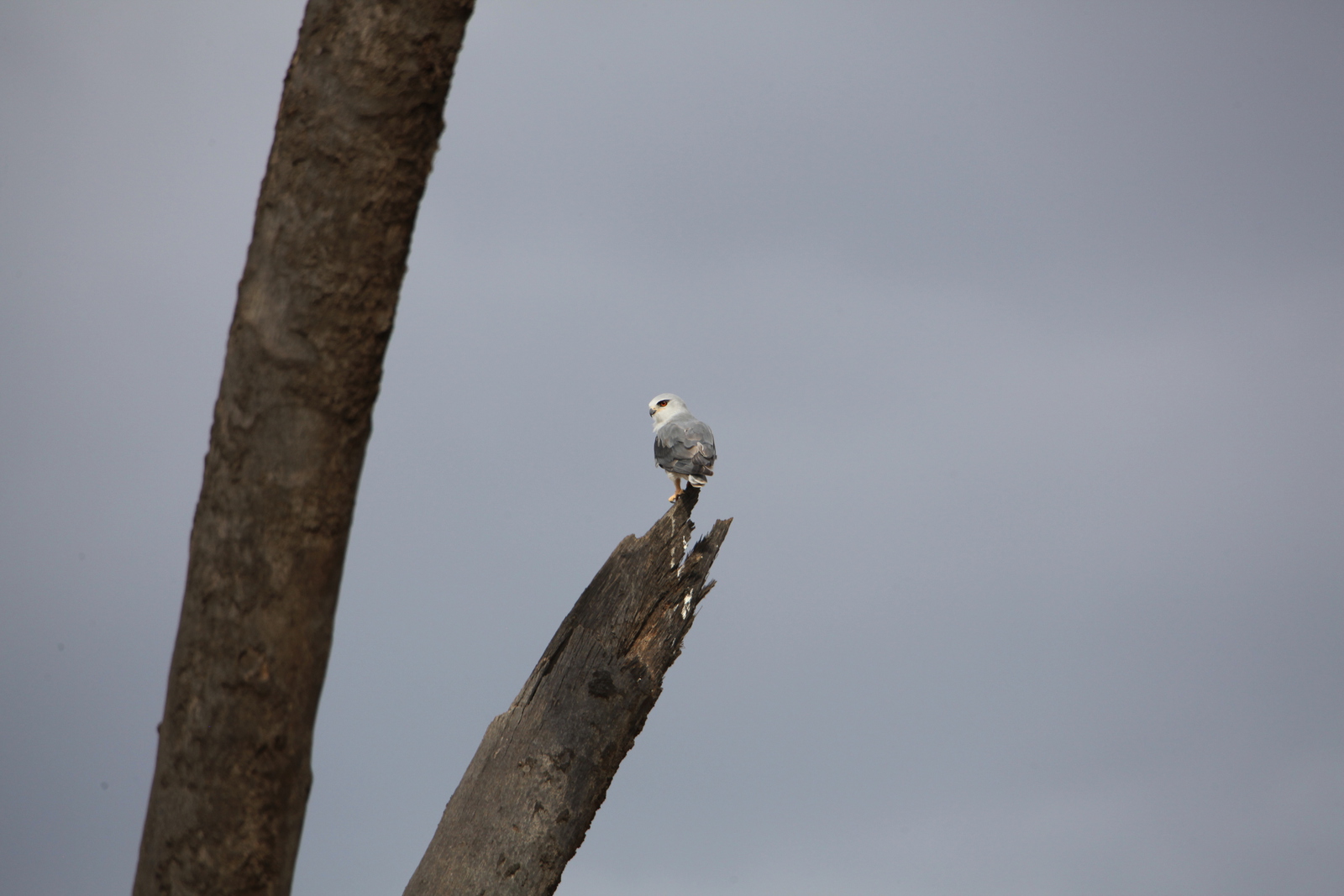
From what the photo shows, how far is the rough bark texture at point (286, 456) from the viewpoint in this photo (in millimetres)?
2324

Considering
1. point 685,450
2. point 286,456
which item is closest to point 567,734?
point 685,450

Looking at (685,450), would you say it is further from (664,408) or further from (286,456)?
(286,456)

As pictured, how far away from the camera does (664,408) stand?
270 inches

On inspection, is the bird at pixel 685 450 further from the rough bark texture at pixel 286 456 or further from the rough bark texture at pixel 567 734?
the rough bark texture at pixel 286 456

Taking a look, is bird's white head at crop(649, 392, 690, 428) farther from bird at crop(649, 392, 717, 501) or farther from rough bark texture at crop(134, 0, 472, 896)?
rough bark texture at crop(134, 0, 472, 896)

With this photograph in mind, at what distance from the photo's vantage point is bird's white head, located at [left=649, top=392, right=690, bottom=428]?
6750mm

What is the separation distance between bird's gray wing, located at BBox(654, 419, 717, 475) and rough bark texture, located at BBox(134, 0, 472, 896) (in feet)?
12.7

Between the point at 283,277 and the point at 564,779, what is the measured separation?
287 cm

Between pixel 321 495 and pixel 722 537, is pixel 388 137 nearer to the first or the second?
pixel 321 495

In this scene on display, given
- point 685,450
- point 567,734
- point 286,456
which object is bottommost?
point 567,734

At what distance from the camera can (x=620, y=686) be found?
4.75 meters

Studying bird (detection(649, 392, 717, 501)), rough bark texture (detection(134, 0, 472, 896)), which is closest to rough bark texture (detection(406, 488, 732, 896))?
bird (detection(649, 392, 717, 501))

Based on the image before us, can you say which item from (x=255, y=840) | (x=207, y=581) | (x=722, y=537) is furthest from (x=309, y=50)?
(x=722, y=537)

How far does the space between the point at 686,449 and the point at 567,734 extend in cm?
217
